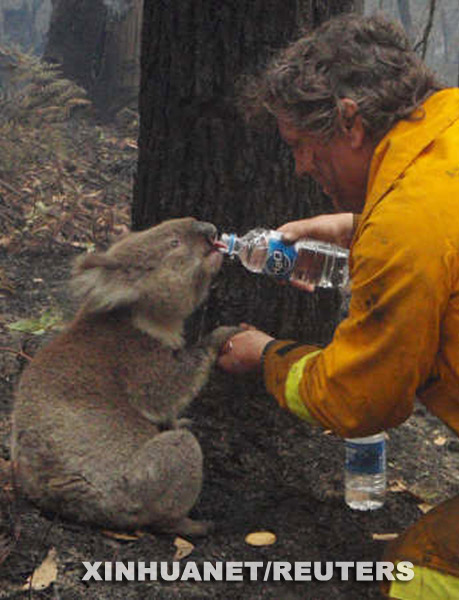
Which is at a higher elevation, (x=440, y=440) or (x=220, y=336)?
(x=220, y=336)

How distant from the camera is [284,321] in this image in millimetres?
4168

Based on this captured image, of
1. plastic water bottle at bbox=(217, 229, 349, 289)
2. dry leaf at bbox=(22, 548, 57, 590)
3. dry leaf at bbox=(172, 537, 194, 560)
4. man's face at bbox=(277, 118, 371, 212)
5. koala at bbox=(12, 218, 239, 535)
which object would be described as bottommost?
dry leaf at bbox=(172, 537, 194, 560)

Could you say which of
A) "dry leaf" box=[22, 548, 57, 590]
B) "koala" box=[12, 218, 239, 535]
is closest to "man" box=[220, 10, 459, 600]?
"koala" box=[12, 218, 239, 535]

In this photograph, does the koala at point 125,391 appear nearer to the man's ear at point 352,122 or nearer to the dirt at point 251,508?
the dirt at point 251,508

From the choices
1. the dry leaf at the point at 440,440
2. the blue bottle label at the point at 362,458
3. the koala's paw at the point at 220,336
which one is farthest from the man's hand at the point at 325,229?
the dry leaf at the point at 440,440

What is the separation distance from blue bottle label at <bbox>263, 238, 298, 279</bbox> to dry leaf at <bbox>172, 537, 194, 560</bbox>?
118 cm

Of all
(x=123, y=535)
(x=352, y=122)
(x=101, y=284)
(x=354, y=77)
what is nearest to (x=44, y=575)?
(x=123, y=535)

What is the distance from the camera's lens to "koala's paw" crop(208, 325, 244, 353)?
3793mm

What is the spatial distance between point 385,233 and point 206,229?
132cm

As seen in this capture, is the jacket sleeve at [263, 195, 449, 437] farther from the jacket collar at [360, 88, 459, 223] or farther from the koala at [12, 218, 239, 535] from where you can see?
the koala at [12, 218, 239, 535]

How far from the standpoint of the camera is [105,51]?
32.0ft

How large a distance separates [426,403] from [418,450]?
1.60 meters

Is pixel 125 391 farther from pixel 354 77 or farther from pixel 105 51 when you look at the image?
pixel 105 51

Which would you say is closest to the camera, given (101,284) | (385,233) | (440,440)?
(385,233)
